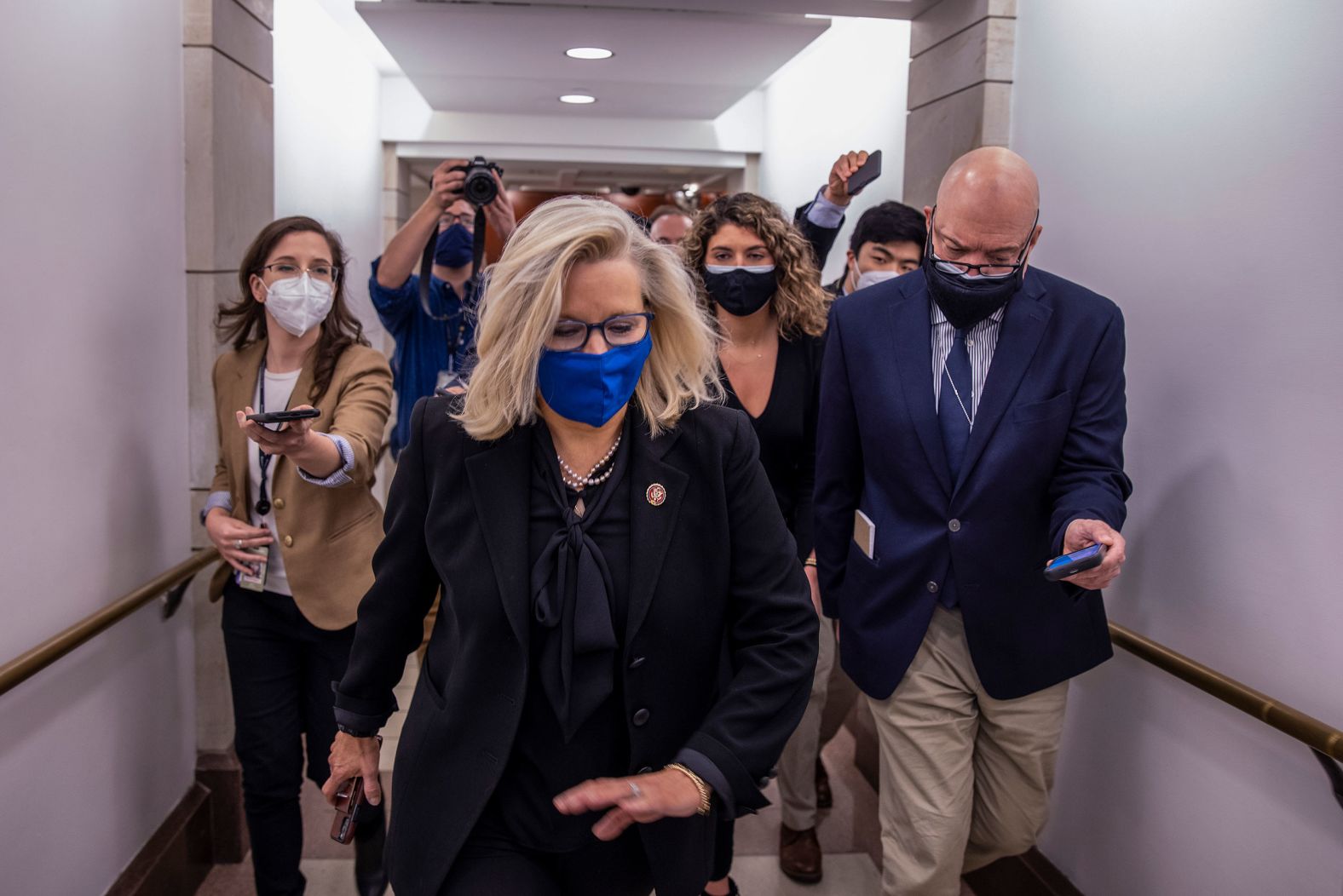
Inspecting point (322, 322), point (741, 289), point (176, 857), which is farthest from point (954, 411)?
point (176, 857)

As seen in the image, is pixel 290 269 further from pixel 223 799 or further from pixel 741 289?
pixel 223 799

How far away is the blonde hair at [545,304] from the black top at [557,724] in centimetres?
13

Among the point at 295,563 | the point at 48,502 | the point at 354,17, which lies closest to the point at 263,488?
the point at 295,563

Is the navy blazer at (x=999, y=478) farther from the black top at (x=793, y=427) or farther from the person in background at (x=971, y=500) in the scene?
the black top at (x=793, y=427)

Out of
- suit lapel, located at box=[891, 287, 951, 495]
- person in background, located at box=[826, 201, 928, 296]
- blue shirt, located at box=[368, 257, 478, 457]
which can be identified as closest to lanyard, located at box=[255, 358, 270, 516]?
blue shirt, located at box=[368, 257, 478, 457]

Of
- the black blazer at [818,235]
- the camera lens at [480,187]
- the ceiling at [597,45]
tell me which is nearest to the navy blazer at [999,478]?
the black blazer at [818,235]

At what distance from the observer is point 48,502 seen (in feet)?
7.94

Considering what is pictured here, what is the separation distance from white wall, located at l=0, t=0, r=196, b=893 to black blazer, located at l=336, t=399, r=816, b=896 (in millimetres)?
1018

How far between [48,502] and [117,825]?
96 centimetres

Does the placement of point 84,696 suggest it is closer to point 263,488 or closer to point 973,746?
point 263,488

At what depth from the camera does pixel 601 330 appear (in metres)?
1.70

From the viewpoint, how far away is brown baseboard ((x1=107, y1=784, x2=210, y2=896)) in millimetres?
2924

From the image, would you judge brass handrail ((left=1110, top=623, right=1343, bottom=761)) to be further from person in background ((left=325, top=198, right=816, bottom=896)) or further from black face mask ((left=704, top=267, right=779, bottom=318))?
black face mask ((left=704, top=267, right=779, bottom=318))

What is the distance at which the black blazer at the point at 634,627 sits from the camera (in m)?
1.65
